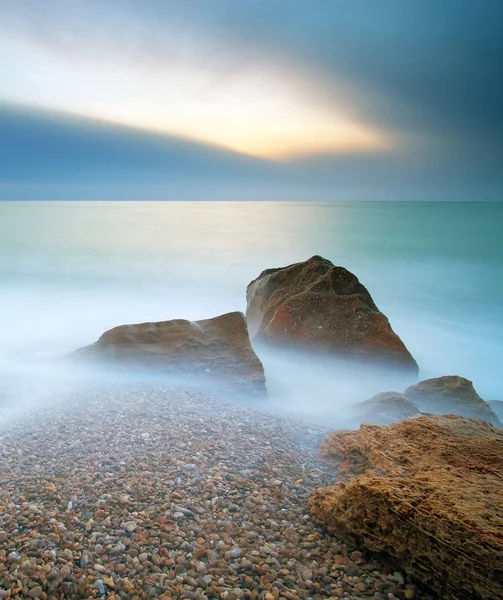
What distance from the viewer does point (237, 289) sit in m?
19.7

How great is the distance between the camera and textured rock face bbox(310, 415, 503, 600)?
3.09 meters

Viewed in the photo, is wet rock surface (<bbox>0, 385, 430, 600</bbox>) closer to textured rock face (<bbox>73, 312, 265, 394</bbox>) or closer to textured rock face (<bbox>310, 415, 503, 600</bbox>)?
textured rock face (<bbox>310, 415, 503, 600</bbox>)

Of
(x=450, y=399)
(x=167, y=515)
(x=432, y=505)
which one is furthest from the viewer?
(x=450, y=399)

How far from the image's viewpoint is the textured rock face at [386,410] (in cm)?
677

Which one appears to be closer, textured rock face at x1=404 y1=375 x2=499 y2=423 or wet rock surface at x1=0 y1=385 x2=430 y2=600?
wet rock surface at x1=0 y1=385 x2=430 y2=600

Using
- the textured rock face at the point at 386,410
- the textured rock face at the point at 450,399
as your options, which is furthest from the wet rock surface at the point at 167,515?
the textured rock face at the point at 450,399

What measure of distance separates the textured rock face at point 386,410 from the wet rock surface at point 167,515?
4.59 ft

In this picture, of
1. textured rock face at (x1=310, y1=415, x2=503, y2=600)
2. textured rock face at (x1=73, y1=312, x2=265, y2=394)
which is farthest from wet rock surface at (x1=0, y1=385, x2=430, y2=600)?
textured rock face at (x1=73, y1=312, x2=265, y2=394)

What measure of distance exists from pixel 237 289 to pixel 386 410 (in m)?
13.2

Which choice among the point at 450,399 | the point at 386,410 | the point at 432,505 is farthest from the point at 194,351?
the point at 432,505

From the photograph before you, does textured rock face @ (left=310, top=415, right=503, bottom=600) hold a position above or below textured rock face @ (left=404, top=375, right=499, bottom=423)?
below

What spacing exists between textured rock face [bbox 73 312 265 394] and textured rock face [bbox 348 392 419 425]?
5.48 ft

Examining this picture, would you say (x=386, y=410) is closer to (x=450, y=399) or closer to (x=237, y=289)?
(x=450, y=399)

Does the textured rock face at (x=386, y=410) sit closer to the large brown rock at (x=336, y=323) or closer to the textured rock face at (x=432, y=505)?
the textured rock face at (x=432, y=505)
